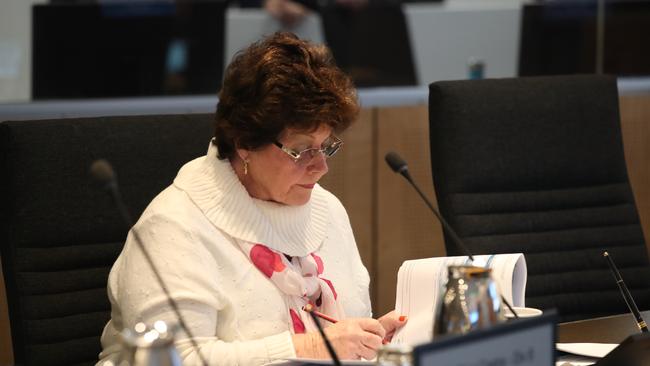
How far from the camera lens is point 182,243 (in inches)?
75.6

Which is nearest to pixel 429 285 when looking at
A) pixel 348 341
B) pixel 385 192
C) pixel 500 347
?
pixel 348 341

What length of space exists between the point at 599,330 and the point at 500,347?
0.84 metres

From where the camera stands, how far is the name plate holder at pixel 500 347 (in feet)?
4.01

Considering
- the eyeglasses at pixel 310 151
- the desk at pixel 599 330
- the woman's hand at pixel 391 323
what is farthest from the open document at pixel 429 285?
the eyeglasses at pixel 310 151

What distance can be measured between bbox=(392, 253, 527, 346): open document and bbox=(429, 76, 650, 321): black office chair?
590mm

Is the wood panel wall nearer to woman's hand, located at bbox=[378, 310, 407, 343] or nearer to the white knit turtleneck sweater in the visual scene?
the white knit turtleneck sweater

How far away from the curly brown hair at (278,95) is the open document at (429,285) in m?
0.31

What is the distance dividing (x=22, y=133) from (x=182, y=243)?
37 cm

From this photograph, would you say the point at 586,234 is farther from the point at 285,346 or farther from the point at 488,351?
the point at 488,351

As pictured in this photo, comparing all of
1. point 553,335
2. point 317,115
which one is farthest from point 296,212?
point 553,335

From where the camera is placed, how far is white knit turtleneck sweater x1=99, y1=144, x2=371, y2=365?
1.85 m

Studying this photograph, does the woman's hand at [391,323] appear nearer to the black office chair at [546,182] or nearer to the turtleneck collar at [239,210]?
the turtleneck collar at [239,210]

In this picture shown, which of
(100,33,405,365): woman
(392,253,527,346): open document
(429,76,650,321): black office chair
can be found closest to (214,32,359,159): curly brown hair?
(100,33,405,365): woman

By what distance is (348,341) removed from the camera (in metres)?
1.82
